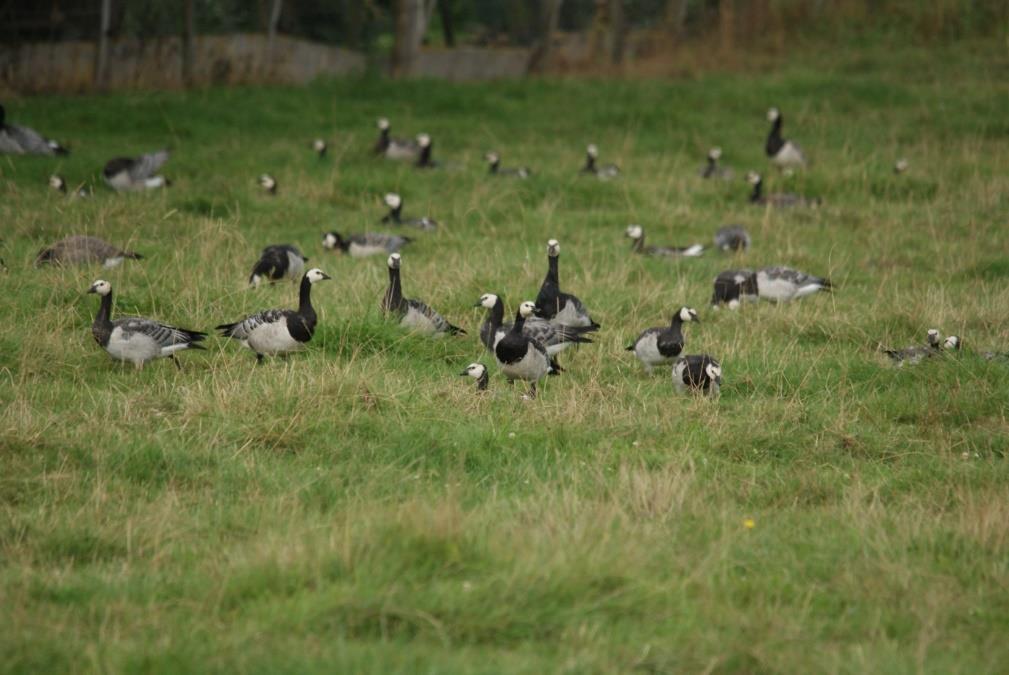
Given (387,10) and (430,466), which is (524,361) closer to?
(430,466)

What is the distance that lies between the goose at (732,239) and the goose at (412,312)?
17.6 feet

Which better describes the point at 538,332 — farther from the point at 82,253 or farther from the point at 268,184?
the point at 268,184

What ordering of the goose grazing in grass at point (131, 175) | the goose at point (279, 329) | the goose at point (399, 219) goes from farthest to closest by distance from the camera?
the goose grazing in grass at point (131, 175)
the goose at point (399, 219)
the goose at point (279, 329)

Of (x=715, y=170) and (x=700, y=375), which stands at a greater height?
(x=715, y=170)

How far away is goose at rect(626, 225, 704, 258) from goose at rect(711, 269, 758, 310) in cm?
188

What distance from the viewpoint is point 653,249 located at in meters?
15.6

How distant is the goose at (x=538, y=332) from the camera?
10852 millimetres

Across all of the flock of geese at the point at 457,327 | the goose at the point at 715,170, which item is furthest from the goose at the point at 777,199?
the goose at the point at 715,170

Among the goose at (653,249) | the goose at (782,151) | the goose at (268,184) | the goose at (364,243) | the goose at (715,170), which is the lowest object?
the goose at (364,243)

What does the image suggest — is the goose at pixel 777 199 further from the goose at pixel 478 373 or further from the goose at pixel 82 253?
the goose at pixel 478 373

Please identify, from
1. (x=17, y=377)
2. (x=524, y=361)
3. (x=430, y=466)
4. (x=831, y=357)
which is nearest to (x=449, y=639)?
(x=430, y=466)

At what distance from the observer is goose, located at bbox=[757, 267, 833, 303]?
13.6 meters

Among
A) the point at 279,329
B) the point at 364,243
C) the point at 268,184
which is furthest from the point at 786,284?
the point at 268,184

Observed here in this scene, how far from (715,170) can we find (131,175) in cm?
868
